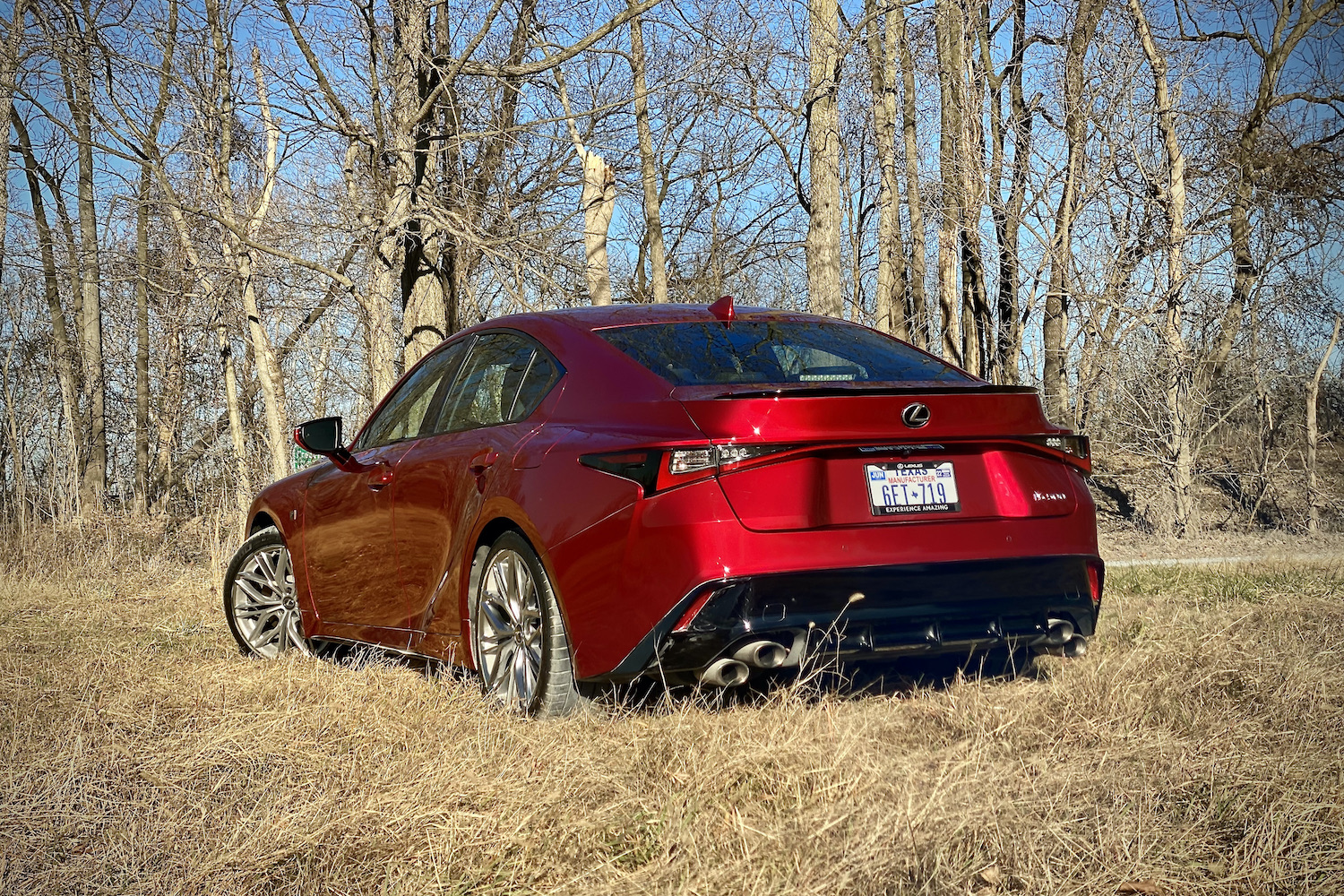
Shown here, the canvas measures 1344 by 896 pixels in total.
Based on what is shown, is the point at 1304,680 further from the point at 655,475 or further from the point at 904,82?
the point at 904,82

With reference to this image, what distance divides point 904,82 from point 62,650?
1812 centimetres

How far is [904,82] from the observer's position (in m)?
21.2

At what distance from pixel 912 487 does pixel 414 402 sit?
2.75 meters

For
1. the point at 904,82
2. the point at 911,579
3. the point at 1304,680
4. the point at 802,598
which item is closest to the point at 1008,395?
the point at 911,579

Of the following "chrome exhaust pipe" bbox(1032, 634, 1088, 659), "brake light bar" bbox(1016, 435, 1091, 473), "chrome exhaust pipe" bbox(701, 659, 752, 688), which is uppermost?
"brake light bar" bbox(1016, 435, 1091, 473)

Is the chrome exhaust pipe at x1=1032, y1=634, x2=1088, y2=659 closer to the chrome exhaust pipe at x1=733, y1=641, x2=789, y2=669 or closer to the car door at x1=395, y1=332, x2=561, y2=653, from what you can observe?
the chrome exhaust pipe at x1=733, y1=641, x2=789, y2=669

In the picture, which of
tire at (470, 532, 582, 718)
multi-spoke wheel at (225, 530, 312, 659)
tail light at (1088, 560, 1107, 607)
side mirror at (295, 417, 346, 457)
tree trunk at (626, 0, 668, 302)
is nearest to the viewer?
tire at (470, 532, 582, 718)

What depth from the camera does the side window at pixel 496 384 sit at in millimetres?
4594

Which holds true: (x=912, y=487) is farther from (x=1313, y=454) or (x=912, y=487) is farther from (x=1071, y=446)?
(x=1313, y=454)

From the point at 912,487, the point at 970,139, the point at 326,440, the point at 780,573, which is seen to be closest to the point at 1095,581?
the point at 912,487

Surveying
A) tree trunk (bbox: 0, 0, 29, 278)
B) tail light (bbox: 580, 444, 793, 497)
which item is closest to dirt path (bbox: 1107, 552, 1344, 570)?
tail light (bbox: 580, 444, 793, 497)

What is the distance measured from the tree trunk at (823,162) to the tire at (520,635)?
8323mm

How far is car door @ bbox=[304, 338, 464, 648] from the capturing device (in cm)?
533

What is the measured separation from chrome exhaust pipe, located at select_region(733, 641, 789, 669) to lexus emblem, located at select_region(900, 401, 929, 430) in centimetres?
81
